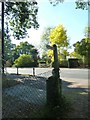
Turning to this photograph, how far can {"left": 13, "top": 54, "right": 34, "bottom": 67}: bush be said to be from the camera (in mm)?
27186

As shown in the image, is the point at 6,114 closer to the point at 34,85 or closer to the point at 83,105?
the point at 34,85

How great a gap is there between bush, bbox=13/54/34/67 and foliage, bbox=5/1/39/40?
38.7ft

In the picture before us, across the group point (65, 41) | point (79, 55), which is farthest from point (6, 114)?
point (79, 55)


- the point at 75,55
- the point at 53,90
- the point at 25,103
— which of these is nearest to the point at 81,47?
the point at 75,55

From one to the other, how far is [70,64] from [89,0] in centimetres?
2403

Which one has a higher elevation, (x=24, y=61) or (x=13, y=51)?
(x=13, y=51)

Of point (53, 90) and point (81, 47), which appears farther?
point (81, 47)

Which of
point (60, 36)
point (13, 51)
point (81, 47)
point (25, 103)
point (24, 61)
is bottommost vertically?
point (25, 103)

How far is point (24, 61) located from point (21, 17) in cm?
1521

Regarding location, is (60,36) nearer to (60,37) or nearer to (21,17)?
(60,37)

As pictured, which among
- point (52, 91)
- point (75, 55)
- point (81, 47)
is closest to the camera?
point (52, 91)

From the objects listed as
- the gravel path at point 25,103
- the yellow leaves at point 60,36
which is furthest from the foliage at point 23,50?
the gravel path at point 25,103

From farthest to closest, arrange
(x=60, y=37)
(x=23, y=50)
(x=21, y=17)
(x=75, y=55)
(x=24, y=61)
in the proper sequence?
1. (x=75, y=55)
2. (x=23, y=50)
3. (x=60, y=37)
4. (x=24, y=61)
5. (x=21, y=17)

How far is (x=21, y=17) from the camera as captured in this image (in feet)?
44.4
